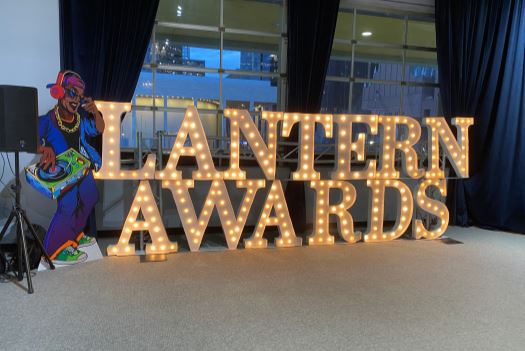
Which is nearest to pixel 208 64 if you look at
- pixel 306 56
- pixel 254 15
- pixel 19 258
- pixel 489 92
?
pixel 254 15

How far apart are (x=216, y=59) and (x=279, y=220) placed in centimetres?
201

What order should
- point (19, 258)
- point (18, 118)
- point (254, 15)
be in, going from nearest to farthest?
point (18, 118) < point (19, 258) < point (254, 15)

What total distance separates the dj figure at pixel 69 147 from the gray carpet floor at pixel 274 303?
0.74 feet

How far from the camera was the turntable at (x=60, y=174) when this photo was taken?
3.28 meters

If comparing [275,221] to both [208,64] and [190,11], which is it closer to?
[208,64]

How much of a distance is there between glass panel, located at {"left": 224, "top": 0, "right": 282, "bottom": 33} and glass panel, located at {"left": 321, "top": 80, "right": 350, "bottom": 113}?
96 centimetres

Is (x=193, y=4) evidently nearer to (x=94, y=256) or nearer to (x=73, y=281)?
(x=94, y=256)

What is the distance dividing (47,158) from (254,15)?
113 inches

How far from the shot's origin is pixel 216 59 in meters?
4.70

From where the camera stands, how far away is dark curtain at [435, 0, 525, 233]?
4.95 m

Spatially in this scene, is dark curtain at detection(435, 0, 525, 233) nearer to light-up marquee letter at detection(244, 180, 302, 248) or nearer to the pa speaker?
light-up marquee letter at detection(244, 180, 302, 248)

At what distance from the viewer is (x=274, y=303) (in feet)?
8.98

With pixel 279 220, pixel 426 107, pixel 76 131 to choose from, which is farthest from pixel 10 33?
pixel 426 107

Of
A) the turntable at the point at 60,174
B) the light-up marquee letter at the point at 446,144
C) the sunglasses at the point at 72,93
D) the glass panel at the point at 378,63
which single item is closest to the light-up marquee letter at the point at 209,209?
the turntable at the point at 60,174
